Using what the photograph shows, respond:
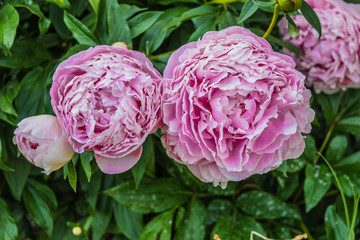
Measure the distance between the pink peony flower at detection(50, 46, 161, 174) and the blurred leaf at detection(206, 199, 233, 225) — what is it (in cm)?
49

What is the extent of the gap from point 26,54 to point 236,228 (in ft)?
1.81

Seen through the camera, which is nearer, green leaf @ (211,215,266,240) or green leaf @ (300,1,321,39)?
green leaf @ (300,1,321,39)

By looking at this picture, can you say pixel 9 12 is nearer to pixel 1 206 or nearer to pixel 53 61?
pixel 53 61

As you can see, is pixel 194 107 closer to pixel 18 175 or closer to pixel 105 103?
pixel 105 103

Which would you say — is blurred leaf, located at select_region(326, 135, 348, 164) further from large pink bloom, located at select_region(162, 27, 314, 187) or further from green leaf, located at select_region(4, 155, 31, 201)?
green leaf, located at select_region(4, 155, 31, 201)

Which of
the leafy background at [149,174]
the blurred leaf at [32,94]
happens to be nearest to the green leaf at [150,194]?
the leafy background at [149,174]

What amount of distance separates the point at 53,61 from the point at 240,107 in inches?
17.4

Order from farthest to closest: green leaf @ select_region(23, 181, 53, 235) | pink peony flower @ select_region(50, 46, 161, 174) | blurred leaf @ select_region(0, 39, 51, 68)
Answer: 1. green leaf @ select_region(23, 181, 53, 235)
2. blurred leaf @ select_region(0, 39, 51, 68)
3. pink peony flower @ select_region(50, 46, 161, 174)

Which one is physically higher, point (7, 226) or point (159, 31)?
point (159, 31)

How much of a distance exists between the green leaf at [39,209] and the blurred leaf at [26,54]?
286 mm

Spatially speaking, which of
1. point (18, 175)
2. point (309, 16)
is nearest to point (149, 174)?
point (18, 175)

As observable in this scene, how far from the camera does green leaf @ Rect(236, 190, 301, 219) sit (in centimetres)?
95

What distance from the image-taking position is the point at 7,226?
0.84 metres

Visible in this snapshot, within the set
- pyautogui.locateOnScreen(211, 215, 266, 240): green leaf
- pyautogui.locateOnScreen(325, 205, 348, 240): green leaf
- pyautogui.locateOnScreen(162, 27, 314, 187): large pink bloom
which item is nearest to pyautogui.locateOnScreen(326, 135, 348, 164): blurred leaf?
pyautogui.locateOnScreen(325, 205, 348, 240): green leaf
